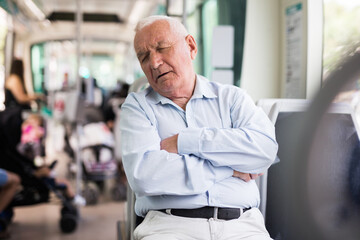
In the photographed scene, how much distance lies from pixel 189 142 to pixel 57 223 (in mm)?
2793

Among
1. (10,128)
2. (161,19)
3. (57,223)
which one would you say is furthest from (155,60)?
(57,223)

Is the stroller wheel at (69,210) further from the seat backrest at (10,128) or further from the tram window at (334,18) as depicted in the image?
the tram window at (334,18)

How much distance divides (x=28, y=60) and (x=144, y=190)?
7.19 m

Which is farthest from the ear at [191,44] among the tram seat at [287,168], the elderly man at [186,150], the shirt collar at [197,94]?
the tram seat at [287,168]

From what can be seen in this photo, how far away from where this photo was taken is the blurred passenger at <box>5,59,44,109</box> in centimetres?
405

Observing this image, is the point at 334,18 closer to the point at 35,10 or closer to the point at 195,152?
the point at 195,152

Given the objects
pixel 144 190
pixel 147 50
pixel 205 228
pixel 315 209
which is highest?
pixel 147 50

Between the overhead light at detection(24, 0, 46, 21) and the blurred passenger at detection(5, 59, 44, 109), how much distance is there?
0.99 m

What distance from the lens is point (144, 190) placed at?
1.46 meters

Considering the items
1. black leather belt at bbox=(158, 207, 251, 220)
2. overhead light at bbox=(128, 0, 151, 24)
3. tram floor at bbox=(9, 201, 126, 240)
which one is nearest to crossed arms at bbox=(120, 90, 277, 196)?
black leather belt at bbox=(158, 207, 251, 220)

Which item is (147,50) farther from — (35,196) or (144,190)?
(35,196)

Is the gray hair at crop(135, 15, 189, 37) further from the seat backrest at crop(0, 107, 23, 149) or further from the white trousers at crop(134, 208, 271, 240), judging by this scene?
the seat backrest at crop(0, 107, 23, 149)

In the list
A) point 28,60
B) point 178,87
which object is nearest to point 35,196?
point 178,87

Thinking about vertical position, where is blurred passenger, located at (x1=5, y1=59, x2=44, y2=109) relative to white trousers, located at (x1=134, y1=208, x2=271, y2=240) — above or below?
above
